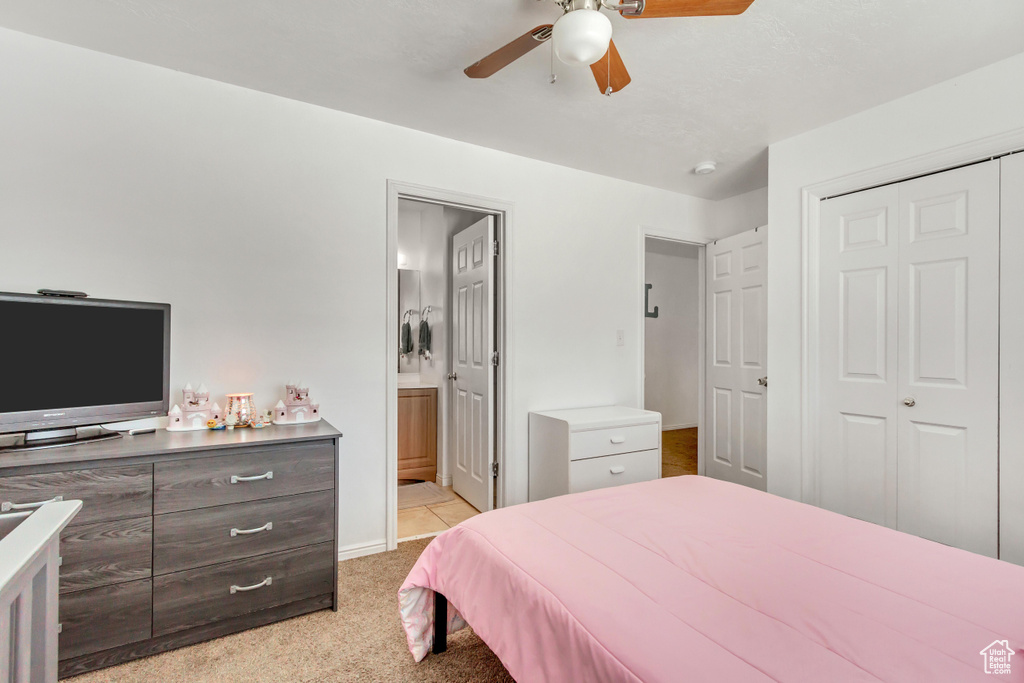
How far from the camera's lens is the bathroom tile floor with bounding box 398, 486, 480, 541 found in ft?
10.00

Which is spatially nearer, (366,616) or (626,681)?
(626,681)

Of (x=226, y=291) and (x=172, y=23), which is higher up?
(x=172, y=23)

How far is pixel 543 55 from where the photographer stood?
2.12m

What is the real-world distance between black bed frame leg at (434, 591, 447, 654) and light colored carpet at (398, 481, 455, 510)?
175 cm

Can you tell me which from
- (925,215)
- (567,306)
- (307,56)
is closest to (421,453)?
(567,306)

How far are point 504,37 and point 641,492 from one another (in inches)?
77.2

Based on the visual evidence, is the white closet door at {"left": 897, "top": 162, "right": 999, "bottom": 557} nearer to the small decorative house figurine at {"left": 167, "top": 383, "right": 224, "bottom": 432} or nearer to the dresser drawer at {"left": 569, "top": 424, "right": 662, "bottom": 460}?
the dresser drawer at {"left": 569, "top": 424, "right": 662, "bottom": 460}

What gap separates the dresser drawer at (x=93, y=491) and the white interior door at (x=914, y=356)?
11.1ft

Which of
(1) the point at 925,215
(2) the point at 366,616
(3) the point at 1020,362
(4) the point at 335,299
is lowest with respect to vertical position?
(2) the point at 366,616

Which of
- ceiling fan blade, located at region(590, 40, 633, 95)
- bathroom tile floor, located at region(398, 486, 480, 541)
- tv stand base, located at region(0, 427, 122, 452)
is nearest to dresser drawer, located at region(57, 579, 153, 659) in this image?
tv stand base, located at region(0, 427, 122, 452)

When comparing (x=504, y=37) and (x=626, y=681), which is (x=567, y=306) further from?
(x=626, y=681)

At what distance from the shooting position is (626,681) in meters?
0.92

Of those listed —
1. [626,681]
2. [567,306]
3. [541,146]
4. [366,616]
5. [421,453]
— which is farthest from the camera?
[421,453]

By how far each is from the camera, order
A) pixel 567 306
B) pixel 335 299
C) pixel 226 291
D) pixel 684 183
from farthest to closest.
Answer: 1. pixel 684 183
2. pixel 567 306
3. pixel 335 299
4. pixel 226 291
